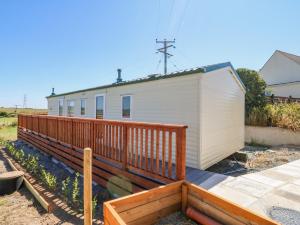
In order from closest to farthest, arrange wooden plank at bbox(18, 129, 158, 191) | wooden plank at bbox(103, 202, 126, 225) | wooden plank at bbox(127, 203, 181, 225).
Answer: wooden plank at bbox(103, 202, 126, 225) < wooden plank at bbox(127, 203, 181, 225) < wooden plank at bbox(18, 129, 158, 191)

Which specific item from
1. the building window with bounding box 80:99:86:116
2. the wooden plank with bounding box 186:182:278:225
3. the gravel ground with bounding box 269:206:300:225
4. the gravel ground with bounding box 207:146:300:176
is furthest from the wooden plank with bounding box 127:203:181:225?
the building window with bounding box 80:99:86:116

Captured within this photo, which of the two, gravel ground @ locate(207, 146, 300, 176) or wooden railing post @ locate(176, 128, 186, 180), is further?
gravel ground @ locate(207, 146, 300, 176)

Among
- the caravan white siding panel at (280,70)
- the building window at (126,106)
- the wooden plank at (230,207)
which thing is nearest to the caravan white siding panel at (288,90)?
the caravan white siding panel at (280,70)

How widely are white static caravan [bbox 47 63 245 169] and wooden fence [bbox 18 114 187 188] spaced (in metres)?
0.96

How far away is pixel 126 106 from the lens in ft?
24.9

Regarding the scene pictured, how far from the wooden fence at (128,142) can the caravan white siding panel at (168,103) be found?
75 cm

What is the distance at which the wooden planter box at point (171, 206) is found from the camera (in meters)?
2.12

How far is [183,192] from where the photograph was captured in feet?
9.67

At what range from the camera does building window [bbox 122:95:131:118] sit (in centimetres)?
744

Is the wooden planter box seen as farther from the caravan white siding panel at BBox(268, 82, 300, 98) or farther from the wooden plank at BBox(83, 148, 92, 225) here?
the caravan white siding panel at BBox(268, 82, 300, 98)

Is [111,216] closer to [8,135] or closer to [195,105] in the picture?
[195,105]

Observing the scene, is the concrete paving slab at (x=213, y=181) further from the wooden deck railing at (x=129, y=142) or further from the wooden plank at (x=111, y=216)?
the wooden plank at (x=111, y=216)

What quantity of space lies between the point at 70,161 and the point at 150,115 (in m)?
2.84

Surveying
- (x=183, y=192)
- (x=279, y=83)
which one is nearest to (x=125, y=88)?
(x=183, y=192)
